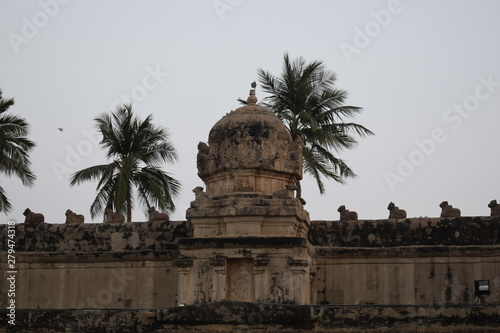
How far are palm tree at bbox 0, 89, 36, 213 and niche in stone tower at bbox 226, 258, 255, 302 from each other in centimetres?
1131

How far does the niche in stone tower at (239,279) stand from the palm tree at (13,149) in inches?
445

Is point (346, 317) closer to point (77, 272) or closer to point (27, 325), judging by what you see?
point (27, 325)

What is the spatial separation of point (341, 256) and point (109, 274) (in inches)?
233

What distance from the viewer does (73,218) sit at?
2588 cm

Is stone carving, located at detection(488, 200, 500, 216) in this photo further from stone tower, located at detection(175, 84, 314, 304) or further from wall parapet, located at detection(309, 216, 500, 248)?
stone tower, located at detection(175, 84, 314, 304)

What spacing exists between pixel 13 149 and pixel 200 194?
34.4 ft

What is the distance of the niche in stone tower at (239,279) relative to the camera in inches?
846

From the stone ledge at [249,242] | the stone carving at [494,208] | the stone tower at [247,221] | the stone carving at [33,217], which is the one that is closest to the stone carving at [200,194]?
the stone tower at [247,221]

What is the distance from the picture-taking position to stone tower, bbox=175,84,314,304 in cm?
2141

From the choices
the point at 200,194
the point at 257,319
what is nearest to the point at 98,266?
the point at 200,194

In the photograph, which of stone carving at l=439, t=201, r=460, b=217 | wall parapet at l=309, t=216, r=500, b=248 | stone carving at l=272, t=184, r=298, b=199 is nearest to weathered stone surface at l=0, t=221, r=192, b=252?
stone carving at l=272, t=184, r=298, b=199

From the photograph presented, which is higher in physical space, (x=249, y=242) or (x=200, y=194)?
(x=200, y=194)

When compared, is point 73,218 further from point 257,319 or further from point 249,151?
point 257,319

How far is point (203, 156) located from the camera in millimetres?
22828
